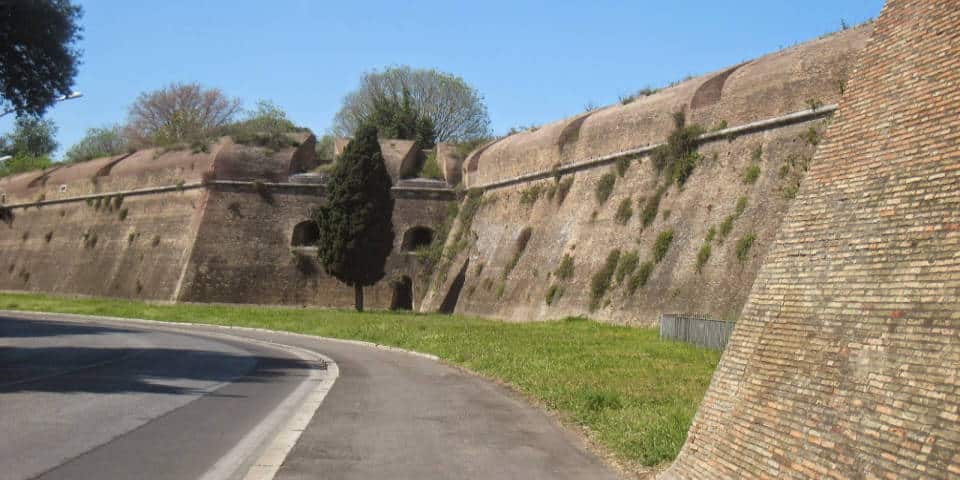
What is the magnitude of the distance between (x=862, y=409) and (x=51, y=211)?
53.5 metres

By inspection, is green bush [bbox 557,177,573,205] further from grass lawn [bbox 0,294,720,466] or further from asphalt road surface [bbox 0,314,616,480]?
asphalt road surface [bbox 0,314,616,480]

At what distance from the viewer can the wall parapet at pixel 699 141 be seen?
20.9 metres

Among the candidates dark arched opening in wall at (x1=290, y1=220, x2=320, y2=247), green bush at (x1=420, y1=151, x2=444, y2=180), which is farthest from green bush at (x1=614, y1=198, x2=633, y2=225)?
dark arched opening in wall at (x1=290, y1=220, x2=320, y2=247)

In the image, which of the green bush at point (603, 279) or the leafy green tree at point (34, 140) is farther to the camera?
the leafy green tree at point (34, 140)

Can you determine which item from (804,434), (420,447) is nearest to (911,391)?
(804,434)

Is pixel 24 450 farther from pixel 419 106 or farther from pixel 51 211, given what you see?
pixel 419 106

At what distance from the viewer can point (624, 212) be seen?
90.0 ft

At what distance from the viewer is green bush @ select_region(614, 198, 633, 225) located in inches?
1072

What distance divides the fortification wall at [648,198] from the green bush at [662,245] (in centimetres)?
15

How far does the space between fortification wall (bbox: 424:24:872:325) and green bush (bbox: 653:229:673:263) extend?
0.49ft

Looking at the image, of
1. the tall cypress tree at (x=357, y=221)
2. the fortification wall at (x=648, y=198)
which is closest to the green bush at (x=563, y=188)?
the fortification wall at (x=648, y=198)

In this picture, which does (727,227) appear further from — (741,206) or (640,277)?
(640,277)

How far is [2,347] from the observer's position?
2236 centimetres

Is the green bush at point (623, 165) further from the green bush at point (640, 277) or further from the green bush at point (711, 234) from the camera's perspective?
the green bush at point (711, 234)
